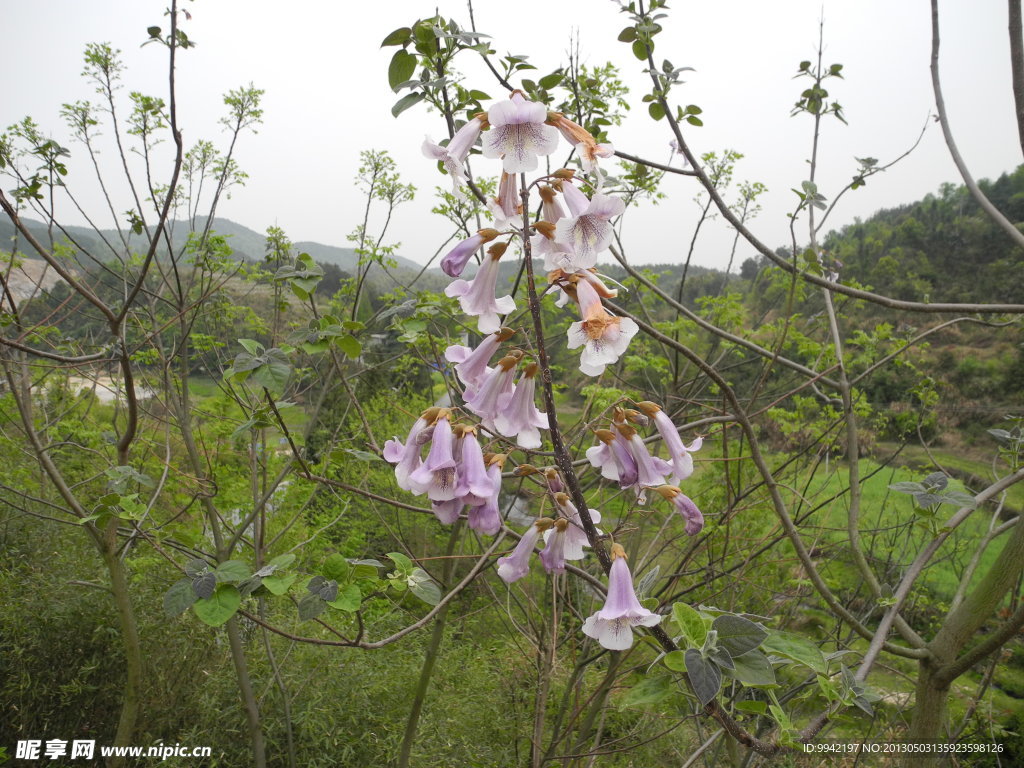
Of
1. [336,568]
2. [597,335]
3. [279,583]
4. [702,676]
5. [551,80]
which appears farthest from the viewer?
[551,80]

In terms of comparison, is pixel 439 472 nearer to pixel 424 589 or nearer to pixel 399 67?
pixel 424 589

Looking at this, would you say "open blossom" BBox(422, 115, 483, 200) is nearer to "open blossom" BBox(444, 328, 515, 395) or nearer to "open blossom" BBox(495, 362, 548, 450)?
"open blossom" BBox(444, 328, 515, 395)

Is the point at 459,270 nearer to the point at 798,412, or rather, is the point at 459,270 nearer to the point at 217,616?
→ the point at 217,616

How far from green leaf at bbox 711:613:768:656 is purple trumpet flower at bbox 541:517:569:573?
1.06ft

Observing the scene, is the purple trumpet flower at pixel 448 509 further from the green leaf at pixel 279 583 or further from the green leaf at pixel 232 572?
the green leaf at pixel 232 572

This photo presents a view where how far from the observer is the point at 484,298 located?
115 centimetres

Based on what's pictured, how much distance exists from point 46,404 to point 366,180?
5912 millimetres

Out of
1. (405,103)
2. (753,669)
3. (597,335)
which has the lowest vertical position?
(753,669)

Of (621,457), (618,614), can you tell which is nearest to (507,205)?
(621,457)

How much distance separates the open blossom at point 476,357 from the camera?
1.06 metres

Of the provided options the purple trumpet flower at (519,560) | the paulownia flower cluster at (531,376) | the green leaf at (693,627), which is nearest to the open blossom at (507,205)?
the paulownia flower cluster at (531,376)

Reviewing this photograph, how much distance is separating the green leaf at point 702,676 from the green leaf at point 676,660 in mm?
18

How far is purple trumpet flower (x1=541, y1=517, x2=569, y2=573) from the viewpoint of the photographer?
3.53ft

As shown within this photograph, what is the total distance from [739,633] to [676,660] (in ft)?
0.39
